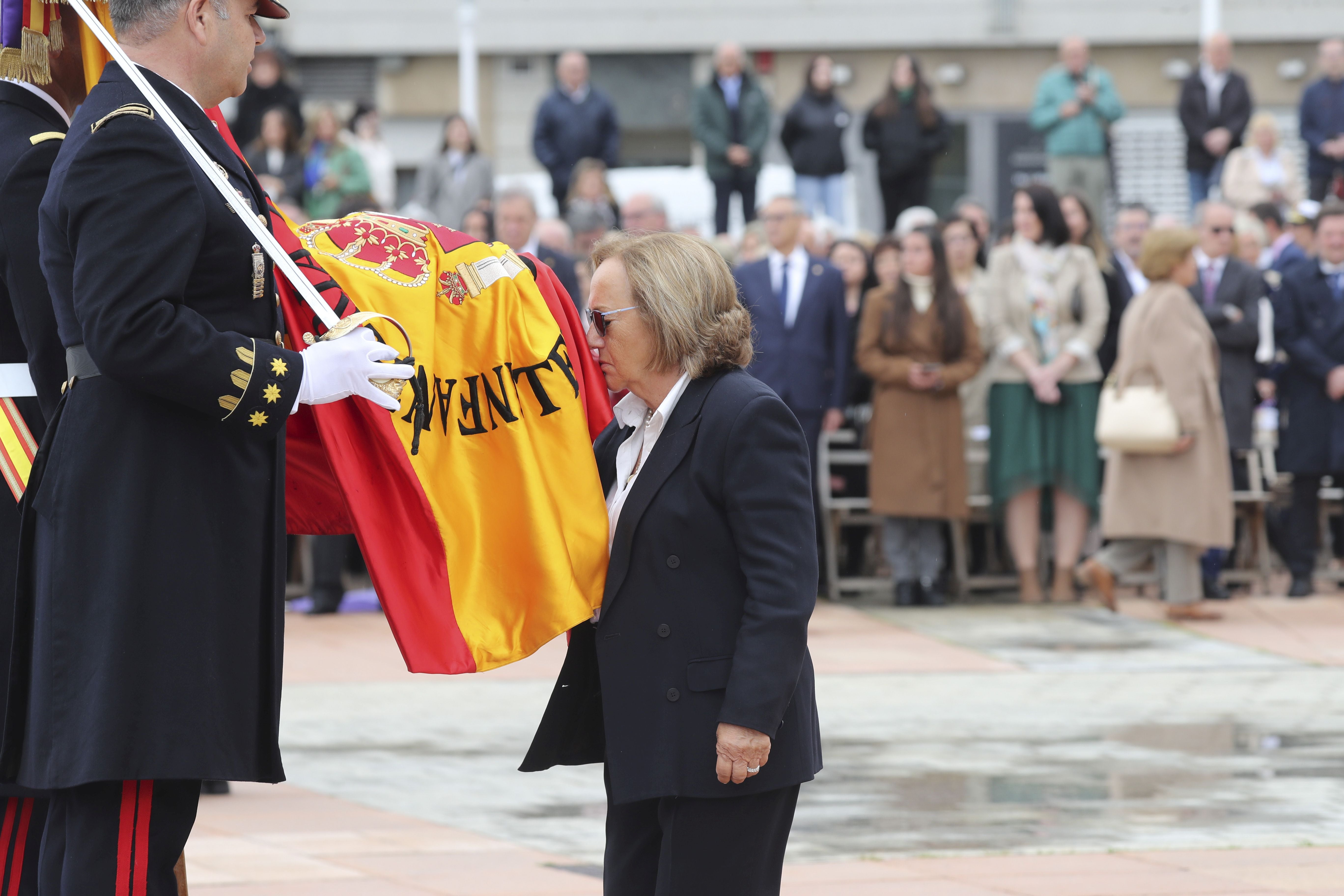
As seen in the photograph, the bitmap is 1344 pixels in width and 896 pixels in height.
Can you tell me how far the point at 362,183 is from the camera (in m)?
15.1

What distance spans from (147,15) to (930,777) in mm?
4522

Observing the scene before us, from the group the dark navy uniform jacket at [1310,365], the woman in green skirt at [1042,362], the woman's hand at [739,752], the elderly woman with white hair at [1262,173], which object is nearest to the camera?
the woman's hand at [739,752]

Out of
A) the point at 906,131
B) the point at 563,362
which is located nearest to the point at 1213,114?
the point at 906,131

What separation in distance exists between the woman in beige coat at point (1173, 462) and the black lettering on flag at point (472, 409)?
25.5 feet

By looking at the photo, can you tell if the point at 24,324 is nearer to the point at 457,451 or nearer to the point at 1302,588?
the point at 457,451

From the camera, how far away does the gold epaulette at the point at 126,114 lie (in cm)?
341

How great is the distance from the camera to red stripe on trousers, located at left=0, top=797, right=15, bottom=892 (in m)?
3.95

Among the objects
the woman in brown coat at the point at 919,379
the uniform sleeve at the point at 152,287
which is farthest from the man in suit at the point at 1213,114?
the uniform sleeve at the point at 152,287

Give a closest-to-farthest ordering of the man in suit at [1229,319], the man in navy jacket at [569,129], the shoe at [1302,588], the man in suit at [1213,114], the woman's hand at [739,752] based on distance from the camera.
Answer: the woman's hand at [739,752] < the man in suit at [1229,319] < the shoe at [1302,588] < the man in navy jacket at [569,129] < the man in suit at [1213,114]

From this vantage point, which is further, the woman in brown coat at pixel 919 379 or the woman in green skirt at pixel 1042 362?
the woman in green skirt at pixel 1042 362

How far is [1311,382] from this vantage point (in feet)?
39.9

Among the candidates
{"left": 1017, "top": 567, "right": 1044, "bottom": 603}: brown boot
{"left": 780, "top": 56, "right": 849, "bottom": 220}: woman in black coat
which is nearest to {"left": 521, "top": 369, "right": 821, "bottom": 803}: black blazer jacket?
{"left": 1017, "top": 567, "right": 1044, "bottom": 603}: brown boot

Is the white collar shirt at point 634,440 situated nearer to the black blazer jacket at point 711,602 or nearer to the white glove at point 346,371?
the black blazer jacket at point 711,602

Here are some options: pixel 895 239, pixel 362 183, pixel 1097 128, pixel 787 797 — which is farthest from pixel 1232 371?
pixel 787 797
